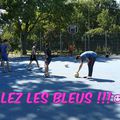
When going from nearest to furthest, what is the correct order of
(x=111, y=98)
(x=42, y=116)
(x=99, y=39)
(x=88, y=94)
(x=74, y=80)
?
(x=42, y=116), (x=111, y=98), (x=88, y=94), (x=74, y=80), (x=99, y=39)

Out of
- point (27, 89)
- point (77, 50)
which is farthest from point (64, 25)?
point (27, 89)

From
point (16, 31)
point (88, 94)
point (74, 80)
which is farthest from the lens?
point (16, 31)

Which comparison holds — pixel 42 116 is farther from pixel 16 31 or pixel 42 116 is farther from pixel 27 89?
pixel 16 31

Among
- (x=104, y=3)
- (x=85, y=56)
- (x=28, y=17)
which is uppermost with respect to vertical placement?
(x=104, y=3)

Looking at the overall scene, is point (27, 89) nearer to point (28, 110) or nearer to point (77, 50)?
point (28, 110)

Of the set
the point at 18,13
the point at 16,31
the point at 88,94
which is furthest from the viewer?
the point at 16,31

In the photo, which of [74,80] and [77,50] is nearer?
[74,80]

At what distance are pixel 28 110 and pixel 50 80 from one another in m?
6.67

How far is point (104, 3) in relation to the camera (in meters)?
78.4

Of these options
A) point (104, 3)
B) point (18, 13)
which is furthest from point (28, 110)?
point (104, 3)

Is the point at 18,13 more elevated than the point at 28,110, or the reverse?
the point at 18,13

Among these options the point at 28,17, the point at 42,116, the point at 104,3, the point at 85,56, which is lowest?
the point at 42,116

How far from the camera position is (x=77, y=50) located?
155 feet

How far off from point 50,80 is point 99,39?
28.6 m
